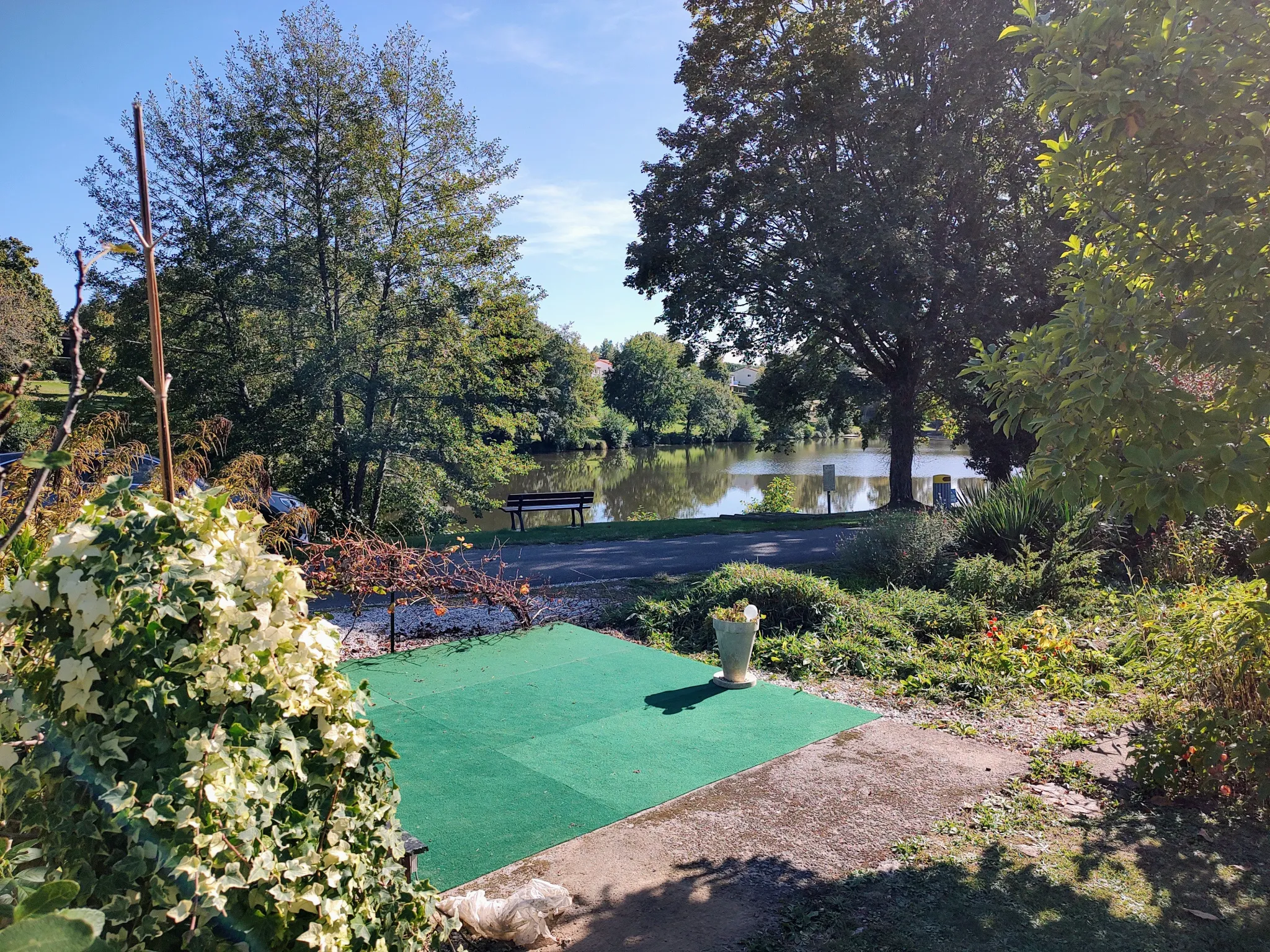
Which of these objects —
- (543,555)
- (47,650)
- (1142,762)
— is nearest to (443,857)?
(47,650)

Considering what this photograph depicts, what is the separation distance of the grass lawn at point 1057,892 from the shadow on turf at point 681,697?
7.58 feet

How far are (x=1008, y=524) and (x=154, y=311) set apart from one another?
37.3 feet

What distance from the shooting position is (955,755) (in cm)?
540

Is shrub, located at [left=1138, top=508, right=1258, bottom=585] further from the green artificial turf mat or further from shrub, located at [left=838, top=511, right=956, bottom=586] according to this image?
the green artificial turf mat

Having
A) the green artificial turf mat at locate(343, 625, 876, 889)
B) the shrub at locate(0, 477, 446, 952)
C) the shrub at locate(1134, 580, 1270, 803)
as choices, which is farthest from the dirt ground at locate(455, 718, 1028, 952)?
the shrub at locate(0, 477, 446, 952)

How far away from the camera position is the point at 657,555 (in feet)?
45.2

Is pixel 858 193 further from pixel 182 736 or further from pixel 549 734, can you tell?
pixel 182 736

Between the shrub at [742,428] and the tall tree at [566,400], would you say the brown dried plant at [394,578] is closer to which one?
the tall tree at [566,400]

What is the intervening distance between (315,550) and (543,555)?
5937 mm

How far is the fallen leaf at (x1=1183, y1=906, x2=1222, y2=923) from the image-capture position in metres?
3.42

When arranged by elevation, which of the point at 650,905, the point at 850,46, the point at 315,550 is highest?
the point at 850,46

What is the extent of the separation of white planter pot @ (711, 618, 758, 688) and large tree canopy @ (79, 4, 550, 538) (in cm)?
1024

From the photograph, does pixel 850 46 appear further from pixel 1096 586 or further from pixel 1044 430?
pixel 1044 430

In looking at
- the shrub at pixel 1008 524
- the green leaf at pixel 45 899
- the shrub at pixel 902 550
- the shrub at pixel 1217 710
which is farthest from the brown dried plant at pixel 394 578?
the green leaf at pixel 45 899
